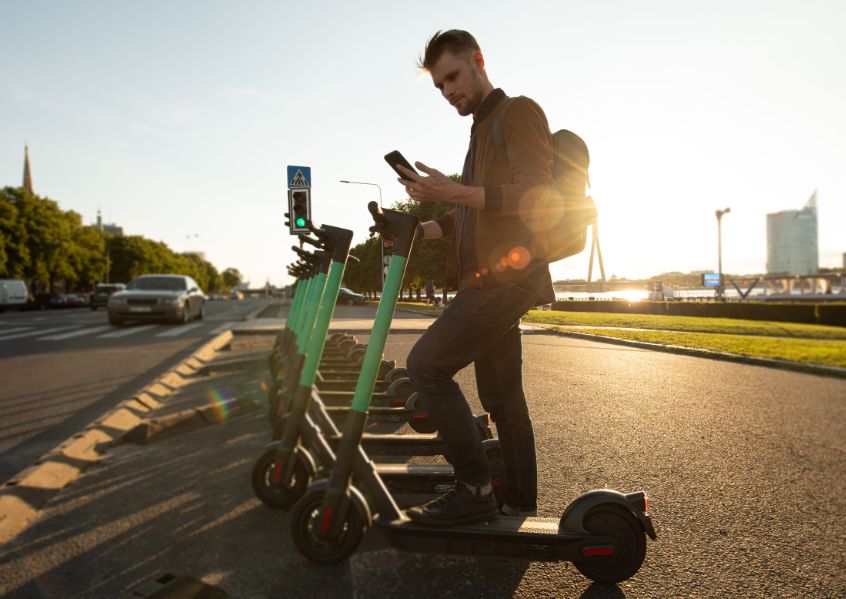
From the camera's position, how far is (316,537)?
2299 millimetres

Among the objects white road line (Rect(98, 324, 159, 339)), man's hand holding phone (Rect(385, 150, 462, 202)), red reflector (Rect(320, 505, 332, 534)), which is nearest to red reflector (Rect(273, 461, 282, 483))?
red reflector (Rect(320, 505, 332, 534))

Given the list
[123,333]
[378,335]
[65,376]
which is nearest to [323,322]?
[378,335]

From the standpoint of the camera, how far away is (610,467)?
3707 mm

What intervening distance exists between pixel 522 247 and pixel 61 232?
62053 mm

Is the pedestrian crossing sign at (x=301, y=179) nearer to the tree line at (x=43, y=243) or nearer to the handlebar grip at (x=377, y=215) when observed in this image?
the handlebar grip at (x=377, y=215)

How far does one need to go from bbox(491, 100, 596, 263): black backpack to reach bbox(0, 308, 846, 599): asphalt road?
1297mm

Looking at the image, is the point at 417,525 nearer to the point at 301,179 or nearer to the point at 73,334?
the point at 301,179

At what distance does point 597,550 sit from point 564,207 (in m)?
1.29

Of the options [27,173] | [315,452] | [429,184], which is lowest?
[315,452]

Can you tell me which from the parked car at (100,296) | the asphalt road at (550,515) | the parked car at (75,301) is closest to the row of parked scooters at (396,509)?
the asphalt road at (550,515)

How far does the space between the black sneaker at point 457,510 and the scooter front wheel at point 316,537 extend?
0.76 feet

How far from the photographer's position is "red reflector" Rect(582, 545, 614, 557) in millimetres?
2156

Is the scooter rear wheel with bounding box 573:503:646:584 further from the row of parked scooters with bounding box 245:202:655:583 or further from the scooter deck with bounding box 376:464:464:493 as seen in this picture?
the scooter deck with bounding box 376:464:464:493

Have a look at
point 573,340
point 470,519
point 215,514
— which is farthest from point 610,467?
point 573,340
